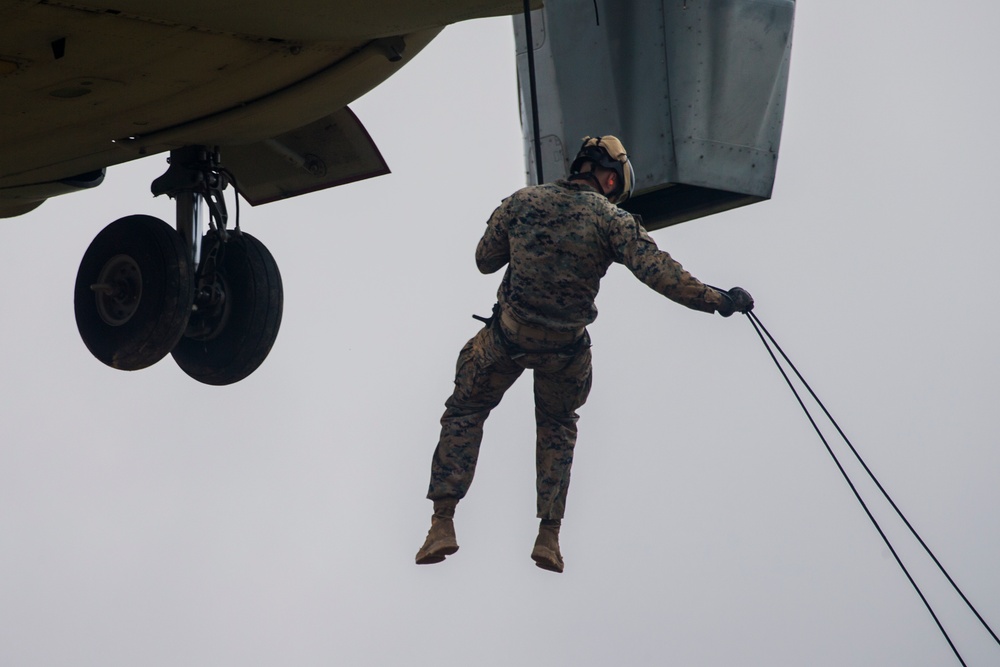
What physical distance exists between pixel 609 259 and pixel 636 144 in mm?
2473

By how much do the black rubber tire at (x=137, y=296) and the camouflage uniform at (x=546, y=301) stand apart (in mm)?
2064

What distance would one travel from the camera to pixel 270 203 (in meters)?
13.0

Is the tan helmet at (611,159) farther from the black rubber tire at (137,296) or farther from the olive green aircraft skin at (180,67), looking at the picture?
the black rubber tire at (137,296)

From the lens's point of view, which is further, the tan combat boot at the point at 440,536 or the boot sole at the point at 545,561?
the boot sole at the point at 545,561

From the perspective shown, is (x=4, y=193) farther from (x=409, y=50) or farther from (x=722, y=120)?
(x=722, y=120)

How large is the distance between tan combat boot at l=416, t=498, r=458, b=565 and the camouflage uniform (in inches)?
2.4

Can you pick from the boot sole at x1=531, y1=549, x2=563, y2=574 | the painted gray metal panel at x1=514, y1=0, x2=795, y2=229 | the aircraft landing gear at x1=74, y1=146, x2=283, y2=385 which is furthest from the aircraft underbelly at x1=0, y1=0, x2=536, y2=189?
the boot sole at x1=531, y1=549, x2=563, y2=574

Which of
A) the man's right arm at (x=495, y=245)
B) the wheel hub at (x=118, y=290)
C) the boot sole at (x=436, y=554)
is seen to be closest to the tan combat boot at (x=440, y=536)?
the boot sole at (x=436, y=554)

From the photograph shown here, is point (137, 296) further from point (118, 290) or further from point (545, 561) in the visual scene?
point (545, 561)

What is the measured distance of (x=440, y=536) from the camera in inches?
390

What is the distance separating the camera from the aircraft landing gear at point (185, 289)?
11273 mm

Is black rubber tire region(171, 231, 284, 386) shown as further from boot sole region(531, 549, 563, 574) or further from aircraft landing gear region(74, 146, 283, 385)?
boot sole region(531, 549, 563, 574)

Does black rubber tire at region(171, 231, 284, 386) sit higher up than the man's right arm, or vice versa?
the man's right arm

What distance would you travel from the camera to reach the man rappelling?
31.7 feet
